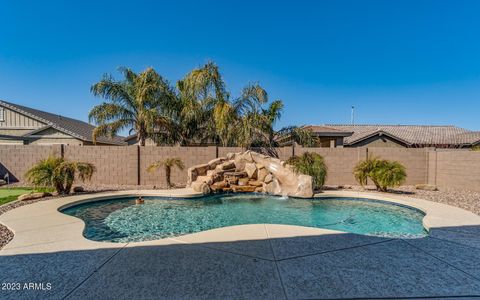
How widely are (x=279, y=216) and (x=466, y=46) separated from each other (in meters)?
16.7

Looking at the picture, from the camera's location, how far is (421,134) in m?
23.0

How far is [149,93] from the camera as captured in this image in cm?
1211


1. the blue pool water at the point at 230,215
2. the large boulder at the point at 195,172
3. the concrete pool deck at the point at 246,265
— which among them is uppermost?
the large boulder at the point at 195,172

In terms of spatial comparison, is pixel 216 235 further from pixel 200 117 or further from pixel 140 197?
pixel 200 117

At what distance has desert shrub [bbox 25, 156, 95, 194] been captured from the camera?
796 cm

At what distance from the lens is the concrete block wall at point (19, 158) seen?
11.5m

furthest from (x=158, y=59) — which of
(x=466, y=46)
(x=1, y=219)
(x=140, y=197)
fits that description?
(x=466, y=46)

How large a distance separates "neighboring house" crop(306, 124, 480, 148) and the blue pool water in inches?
350

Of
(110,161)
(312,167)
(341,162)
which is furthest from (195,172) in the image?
(341,162)

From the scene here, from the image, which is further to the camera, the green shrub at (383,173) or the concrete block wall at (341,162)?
the concrete block wall at (341,162)

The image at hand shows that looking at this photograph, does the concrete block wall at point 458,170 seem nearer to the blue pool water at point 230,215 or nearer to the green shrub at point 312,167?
→ the blue pool water at point 230,215

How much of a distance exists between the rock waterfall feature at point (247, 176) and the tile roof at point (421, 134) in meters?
11.4

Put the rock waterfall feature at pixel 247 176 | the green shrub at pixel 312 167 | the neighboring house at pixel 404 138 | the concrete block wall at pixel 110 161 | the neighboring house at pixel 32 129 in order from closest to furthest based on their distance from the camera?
the rock waterfall feature at pixel 247 176, the green shrub at pixel 312 167, the concrete block wall at pixel 110 161, the neighboring house at pixel 32 129, the neighboring house at pixel 404 138

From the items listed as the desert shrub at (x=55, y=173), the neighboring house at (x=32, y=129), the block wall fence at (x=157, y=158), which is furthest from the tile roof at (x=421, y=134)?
the neighboring house at (x=32, y=129)
